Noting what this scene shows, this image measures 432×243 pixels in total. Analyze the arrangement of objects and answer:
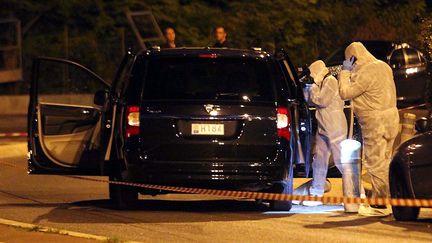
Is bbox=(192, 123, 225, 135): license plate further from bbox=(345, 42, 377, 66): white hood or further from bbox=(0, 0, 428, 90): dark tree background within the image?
bbox=(0, 0, 428, 90): dark tree background

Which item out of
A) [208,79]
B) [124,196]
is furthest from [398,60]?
[124,196]

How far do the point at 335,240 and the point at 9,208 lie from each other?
3979 millimetres

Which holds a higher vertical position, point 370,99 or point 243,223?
point 370,99

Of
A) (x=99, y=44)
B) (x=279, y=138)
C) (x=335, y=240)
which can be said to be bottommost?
(x=335, y=240)

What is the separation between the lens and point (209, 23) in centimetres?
3272

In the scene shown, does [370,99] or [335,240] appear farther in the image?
[370,99]

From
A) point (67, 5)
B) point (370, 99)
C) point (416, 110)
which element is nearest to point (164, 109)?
point (370, 99)

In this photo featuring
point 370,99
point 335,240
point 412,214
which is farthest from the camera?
point 370,99

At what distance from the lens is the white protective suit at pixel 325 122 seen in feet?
42.2

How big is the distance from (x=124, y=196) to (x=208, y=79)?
4.98 feet

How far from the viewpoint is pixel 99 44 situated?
31.4 m

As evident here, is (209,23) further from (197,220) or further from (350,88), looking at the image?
(197,220)

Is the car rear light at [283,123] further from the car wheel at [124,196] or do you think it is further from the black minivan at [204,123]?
the car wheel at [124,196]

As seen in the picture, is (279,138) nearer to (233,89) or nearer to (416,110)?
(233,89)
